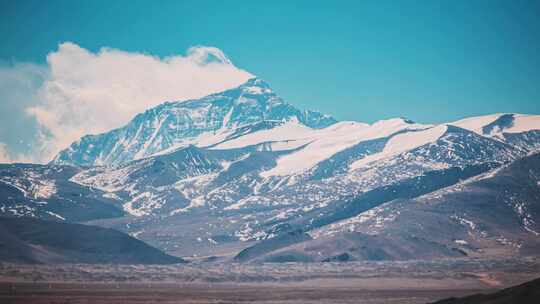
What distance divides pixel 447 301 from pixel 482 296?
8811 millimetres

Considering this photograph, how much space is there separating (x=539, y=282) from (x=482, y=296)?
18.2 meters

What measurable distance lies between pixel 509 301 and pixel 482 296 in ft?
77.2

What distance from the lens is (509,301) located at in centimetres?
15588

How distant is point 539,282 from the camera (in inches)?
6457

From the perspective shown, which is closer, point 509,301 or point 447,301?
point 509,301

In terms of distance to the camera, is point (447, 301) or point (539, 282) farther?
point (447, 301)

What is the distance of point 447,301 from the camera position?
183750 millimetres

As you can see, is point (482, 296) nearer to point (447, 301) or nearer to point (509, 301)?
point (447, 301)

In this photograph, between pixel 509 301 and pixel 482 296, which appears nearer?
pixel 509 301

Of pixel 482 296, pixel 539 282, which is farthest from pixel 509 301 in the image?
pixel 482 296

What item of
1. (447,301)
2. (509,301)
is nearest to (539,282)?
(509,301)

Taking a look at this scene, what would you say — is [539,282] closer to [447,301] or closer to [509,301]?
[509,301]

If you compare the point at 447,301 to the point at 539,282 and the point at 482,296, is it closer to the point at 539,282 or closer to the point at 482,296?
the point at 482,296
